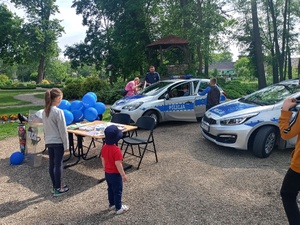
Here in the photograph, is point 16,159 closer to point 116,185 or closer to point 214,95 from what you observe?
point 116,185

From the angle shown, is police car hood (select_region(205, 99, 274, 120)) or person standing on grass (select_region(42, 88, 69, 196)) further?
police car hood (select_region(205, 99, 274, 120))

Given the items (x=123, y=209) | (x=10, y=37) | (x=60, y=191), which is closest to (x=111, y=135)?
(x=123, y=209)

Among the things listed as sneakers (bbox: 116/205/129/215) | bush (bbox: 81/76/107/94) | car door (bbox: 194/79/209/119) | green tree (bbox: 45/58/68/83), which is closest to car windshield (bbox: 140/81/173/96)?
car door (bbox: 194/79/209/119)

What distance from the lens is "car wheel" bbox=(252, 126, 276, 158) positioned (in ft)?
19.0

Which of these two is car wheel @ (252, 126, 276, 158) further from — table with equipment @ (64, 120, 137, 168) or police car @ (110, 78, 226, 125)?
police car @ (110, 78, 226, 125)

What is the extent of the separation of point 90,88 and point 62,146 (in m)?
14.3

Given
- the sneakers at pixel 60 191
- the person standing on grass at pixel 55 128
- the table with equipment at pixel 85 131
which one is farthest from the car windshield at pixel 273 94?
the sneakers at pixel 60 191

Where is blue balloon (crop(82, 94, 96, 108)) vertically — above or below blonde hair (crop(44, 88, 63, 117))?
below

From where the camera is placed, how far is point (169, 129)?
8914 mm

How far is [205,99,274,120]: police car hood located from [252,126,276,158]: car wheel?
0.46 metres

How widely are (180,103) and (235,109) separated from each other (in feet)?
9.11

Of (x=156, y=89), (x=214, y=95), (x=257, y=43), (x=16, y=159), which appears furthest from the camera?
(x=257, y=43)

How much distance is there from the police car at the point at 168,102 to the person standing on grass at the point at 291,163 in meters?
5.97

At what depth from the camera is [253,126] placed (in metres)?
5.84
